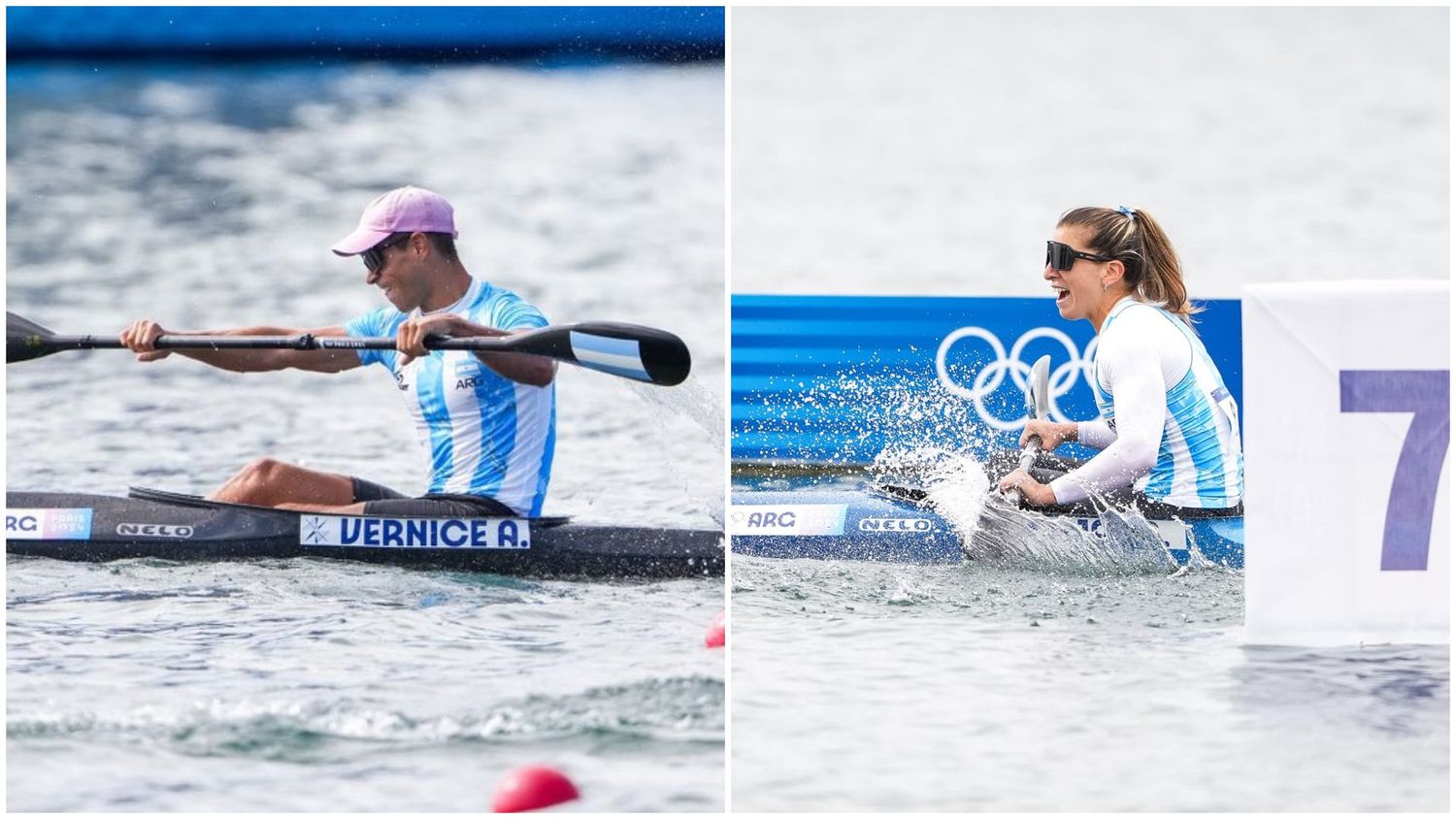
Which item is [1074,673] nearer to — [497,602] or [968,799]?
[968,799]

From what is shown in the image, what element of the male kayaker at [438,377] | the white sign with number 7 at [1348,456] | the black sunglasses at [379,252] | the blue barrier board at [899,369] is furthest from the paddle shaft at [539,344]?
the blue barrier board at [899,369]

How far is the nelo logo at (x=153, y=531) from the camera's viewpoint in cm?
612

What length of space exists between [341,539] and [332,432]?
10.00ft

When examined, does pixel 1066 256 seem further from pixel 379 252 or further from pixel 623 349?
pixel 379 252

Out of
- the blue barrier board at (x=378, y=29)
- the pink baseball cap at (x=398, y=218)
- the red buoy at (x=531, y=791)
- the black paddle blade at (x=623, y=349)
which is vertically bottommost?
the red buoy at (x=531, y=791)

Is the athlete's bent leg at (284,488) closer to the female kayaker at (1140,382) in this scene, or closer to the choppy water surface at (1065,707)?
the choppy water surface at (1065,707)

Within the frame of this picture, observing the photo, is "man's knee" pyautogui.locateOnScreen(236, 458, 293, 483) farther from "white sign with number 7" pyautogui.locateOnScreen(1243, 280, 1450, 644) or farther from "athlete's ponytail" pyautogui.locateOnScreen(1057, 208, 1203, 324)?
"white sign with number 7" pyautogui.locateOnScreen(1243, 280, 1450, 644)

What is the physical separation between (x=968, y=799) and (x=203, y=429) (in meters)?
6.17

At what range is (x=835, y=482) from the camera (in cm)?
818

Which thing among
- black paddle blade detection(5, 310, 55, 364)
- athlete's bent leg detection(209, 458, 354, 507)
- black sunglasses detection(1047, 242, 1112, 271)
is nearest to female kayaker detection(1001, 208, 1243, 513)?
black sunglasses detection(1047, 242, 1112, 271)

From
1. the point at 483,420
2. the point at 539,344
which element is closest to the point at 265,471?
the point at 483,420

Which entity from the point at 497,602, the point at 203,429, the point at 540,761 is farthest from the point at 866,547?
the point at 203,429

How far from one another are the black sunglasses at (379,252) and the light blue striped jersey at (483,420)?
16cm

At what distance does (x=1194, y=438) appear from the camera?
19.7 ft
